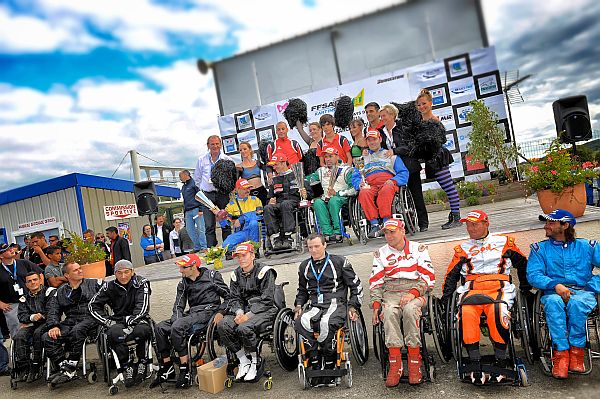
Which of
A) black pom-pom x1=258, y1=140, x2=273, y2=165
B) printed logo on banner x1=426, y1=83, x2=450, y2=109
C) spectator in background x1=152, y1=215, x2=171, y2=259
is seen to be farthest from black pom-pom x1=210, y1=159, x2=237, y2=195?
printed logo on banner x1=426, y1=83, x2=450, y2=109

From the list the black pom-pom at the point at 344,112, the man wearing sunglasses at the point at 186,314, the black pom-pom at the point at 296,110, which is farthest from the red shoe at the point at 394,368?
the black pom-pom at the point at 344,112

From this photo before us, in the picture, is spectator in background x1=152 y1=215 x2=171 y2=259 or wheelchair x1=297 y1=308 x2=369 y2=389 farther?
spectator in background x1=152 y1=215 x2=171 y2=259

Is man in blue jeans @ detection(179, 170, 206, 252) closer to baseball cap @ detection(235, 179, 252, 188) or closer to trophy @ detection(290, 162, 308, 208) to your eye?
baseball cap @ detection(235, 179, 252, 188)

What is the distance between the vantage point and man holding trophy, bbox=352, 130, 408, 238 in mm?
5168

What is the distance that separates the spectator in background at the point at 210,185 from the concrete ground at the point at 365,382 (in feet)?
2.80

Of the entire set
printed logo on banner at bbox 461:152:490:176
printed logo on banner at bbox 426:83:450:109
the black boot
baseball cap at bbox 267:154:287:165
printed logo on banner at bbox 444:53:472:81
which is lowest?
the black boot

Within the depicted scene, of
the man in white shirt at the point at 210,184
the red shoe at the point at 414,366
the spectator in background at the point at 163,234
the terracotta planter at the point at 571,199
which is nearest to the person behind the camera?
the red shoe at the point at 414,366

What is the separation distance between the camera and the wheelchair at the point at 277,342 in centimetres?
414

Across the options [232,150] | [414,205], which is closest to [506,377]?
[414,205]

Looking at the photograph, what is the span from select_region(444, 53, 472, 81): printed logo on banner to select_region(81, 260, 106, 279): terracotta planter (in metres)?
7.97

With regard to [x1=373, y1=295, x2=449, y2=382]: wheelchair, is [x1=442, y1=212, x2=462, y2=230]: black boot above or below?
above

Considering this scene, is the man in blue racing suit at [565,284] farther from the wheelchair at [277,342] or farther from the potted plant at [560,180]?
the wheelchair at [277,342]

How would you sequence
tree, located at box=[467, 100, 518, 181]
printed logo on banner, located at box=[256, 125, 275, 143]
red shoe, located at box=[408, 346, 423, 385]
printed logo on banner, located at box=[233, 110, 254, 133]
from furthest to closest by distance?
printed logo on banner, located at box=[233, 110, 254, 133]
printed logo on banner, located at box=[256, 125, 275, 143]
tree, located at box=[467, 100, 518, 181]
red shoe, located at box=[408, 346, 423, 385]

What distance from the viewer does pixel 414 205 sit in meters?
5.54
